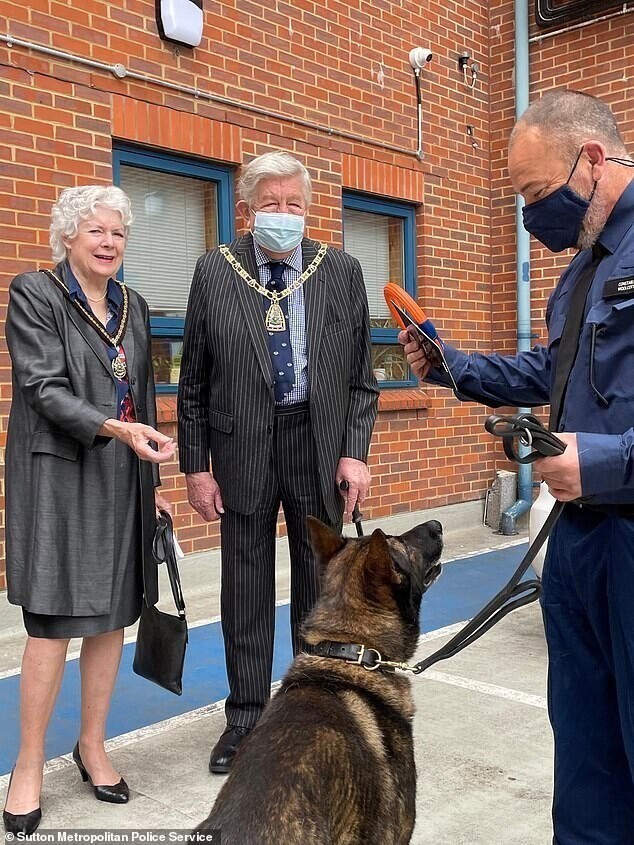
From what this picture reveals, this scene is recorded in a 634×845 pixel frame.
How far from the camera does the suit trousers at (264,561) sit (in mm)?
3363

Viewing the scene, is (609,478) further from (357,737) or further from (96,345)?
(96,345)

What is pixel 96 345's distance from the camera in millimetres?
3016

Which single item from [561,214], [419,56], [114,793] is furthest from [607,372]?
[419,56]

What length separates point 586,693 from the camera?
2334 millimetres

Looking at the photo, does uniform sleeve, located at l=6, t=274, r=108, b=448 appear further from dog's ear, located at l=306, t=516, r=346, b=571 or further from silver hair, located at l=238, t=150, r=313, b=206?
silver hair, located at l=238, t=150, r=313, b=206

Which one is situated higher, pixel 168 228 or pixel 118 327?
pixel 168 228

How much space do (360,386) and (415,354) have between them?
89 centimetres

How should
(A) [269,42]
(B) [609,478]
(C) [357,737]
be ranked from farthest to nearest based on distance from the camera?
(A) [269,42] → (C) [357,737] → (B) [609,478]

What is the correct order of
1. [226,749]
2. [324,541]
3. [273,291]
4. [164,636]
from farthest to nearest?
[273,291] < [226,749] < [164,636] < [324,541]

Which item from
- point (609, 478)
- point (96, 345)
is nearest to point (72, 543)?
point (96, 345)

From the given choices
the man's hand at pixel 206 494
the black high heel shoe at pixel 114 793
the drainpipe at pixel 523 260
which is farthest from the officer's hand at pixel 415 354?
the drainpipe at pixel 523 260

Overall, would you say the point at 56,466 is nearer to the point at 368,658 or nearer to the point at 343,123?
the point at 368,658

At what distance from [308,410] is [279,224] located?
729 millimetres

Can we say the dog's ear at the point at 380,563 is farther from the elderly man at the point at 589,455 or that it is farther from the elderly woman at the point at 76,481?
the elderly woman at the point at 76,481
